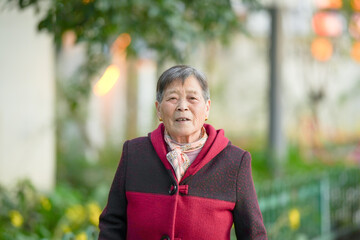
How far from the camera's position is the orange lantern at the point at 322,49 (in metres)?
9.64

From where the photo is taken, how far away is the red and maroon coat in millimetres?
1763

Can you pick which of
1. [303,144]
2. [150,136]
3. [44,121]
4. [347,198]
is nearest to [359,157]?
[303,144]

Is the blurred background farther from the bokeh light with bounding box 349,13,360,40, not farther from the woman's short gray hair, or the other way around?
the woman's short gray hair

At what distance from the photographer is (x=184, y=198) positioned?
177cm

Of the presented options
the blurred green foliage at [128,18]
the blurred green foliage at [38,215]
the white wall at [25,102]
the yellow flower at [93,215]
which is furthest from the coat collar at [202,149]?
the white wall at [25,102]

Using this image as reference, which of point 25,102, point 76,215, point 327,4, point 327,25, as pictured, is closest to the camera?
point 76,215

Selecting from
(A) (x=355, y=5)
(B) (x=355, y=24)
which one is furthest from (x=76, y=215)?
(A) (x=355, y=5)

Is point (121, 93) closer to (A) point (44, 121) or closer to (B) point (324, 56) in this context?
(A) point (44, 121)

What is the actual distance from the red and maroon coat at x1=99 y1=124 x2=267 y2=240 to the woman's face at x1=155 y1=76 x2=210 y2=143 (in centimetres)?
10

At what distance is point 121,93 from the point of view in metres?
8.68

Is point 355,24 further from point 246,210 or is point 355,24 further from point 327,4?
point 246,210

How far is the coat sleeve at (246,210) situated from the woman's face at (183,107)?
236 mm

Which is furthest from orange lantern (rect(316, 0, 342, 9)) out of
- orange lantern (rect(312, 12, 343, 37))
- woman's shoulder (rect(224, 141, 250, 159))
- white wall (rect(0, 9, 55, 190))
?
woman's shoulder (rect(224, 141, 250, 159))

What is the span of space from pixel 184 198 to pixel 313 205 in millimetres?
3982
